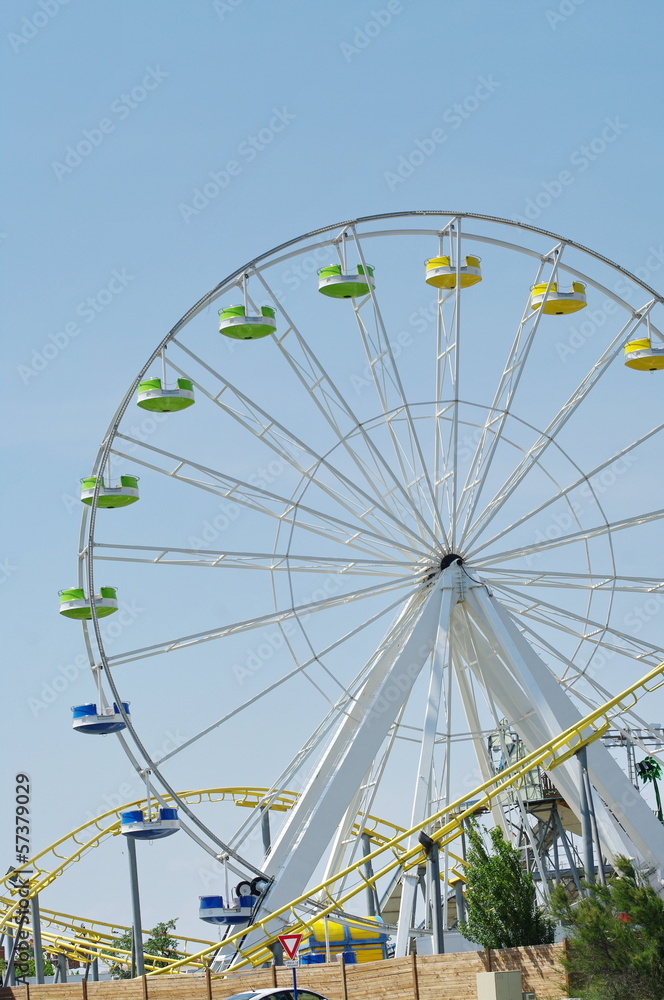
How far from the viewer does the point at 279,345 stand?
1342 inches

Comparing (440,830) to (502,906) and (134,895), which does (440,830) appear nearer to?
(502,906)

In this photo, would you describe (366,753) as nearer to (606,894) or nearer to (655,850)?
(655,850)

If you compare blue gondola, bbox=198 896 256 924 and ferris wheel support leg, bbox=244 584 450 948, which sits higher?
ferris wheel support leg, bbox=244 584 450 948

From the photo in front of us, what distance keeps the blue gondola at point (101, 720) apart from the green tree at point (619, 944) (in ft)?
39.7

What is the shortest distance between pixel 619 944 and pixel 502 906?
489 cm

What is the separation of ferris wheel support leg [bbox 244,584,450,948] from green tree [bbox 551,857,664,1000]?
348 inches

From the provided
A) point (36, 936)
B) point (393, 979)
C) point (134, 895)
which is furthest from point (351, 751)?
point (36, 936)

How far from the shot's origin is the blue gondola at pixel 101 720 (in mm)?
32875

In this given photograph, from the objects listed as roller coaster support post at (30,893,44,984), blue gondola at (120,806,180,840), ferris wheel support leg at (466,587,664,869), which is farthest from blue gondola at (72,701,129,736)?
roller coaster support post at (30,893,44,984)

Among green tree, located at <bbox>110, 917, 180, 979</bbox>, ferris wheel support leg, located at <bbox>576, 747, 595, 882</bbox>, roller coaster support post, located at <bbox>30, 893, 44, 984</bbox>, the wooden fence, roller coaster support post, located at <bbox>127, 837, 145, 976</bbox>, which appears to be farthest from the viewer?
green tree, located at <bbox>110, 917, 180, 979</bbox>

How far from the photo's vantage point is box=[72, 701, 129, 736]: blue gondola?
3288 centimetres

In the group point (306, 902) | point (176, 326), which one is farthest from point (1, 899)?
point (176, 326)

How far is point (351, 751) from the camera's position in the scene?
32.7 m

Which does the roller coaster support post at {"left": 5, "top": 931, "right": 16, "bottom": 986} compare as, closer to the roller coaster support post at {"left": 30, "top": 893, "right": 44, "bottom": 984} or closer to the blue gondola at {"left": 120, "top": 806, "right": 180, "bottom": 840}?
the roller coaster support post at {"left": 30, "top": 893, "right": 44, "bottom": 984}
